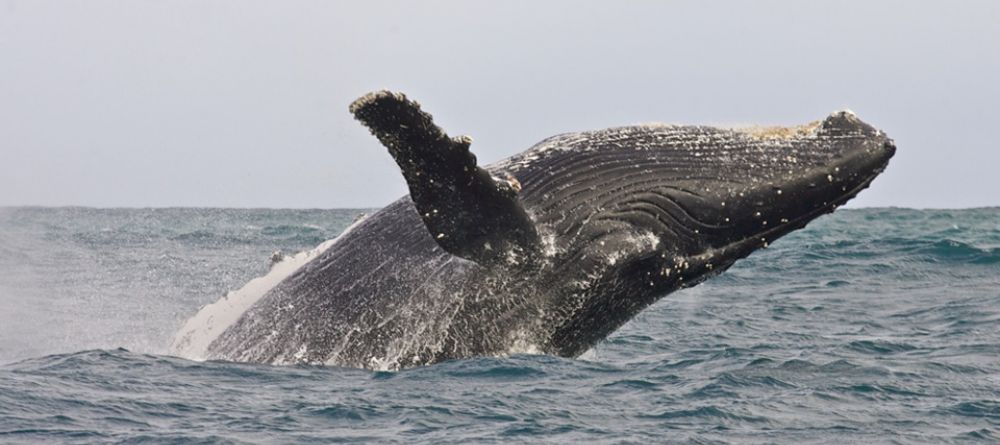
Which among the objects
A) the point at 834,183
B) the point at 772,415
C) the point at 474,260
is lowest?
the point at 772,415

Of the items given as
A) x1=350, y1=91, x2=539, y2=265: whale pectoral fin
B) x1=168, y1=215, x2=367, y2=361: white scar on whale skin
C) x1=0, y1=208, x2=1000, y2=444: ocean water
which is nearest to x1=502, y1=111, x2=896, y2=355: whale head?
x1=350, y1=91, x2=539, y2=265: whale pectoral fin

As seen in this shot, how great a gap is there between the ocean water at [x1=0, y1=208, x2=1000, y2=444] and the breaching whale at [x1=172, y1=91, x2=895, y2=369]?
0.29 metres

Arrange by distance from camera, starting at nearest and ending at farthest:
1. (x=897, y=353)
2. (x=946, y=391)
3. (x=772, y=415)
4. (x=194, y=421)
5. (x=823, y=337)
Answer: (x=194, y=421) < (x=772, y=415) < (x=946, y=391) < (x=897, y=353) < (x=823, y=337)

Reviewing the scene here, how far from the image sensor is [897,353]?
1246cm

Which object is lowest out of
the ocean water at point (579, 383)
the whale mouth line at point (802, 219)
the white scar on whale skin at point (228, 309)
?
the ocean water at point (579, 383)

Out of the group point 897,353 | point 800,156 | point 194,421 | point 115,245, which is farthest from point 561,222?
point 115,245

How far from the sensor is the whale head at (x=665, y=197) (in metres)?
9.53

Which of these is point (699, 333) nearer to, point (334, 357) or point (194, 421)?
point (334, 357)

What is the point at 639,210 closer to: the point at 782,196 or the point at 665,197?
the point at 665,197

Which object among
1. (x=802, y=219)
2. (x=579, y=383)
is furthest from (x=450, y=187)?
(x=802, y=219)

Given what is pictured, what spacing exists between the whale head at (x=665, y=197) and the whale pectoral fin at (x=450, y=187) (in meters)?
0.53

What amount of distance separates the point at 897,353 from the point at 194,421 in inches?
290

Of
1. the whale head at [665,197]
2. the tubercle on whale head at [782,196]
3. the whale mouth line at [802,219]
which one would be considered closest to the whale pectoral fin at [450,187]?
the whale head at [665,197]

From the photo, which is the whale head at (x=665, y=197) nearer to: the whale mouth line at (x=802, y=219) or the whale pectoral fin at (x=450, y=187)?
the whale mouth line at (x=802, y=219)
